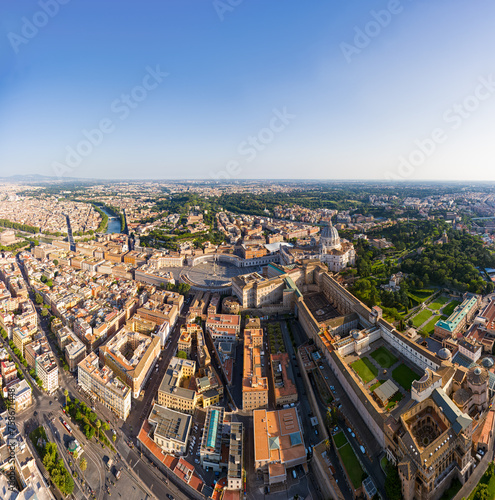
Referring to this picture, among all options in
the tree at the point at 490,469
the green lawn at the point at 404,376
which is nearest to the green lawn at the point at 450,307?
the green lawn at the point at 404,376

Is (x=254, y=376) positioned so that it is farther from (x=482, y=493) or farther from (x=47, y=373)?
(x=47, y=373)

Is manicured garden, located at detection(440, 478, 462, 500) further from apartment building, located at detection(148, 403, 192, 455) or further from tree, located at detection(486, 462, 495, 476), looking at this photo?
apartment building, located at detection(148, 403, 192, 455)

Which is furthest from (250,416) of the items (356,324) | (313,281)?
(313,281)

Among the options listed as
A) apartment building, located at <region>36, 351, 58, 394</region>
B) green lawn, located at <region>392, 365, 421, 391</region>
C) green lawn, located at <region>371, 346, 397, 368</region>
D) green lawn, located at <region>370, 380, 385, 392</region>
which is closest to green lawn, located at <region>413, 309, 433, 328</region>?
green lawn, located at <region>371, 346, 397, 368</region>

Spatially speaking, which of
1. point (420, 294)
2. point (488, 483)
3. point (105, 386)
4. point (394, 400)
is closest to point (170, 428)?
point (105, 386)

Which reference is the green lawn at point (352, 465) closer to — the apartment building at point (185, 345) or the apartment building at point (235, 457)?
the apartment building at point (235, 457)

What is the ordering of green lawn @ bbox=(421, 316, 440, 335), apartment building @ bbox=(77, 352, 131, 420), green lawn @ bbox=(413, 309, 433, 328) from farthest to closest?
green lawn @ bbox=(413, 309, 433, 328) → green lawn @ bbox=(421, 316, 440, 335) → apartment building @ bbox=(77, 352, 131, 420)
